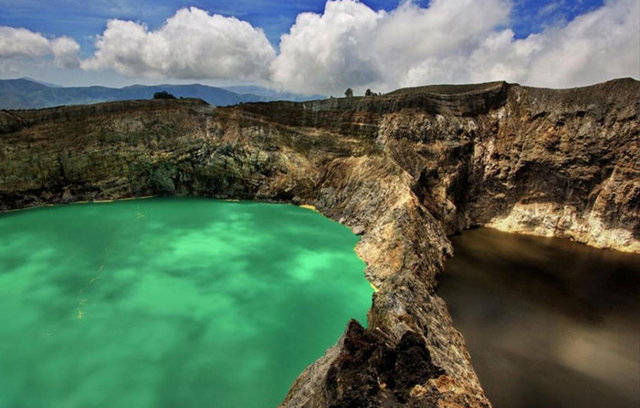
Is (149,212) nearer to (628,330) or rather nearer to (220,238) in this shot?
(220,238)

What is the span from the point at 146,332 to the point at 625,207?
103ft

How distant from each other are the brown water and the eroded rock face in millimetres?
2497

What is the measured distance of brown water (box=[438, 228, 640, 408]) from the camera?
12.1 m

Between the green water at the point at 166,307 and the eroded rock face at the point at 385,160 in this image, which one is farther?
the eroded rock face at the point at 385,160

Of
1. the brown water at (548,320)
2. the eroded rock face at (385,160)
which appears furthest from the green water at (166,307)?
the brown water at (548,320)

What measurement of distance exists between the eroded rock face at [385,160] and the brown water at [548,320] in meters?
2.50

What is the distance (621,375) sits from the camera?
42.1ft

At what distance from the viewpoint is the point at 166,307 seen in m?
15.1

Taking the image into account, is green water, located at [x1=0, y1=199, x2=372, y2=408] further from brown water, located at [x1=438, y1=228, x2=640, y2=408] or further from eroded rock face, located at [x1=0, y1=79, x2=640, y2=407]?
brown water, located at [x1=438, y1=228, x2=640, y2=408]

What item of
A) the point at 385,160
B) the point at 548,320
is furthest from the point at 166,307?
the point at 385,160

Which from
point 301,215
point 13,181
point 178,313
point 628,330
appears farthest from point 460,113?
point 13,181

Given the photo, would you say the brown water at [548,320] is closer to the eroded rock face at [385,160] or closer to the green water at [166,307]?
the eroded rock face at [385,160]

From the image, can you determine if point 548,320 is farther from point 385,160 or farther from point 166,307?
point 166,307

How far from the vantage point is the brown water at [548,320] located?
1212cm
